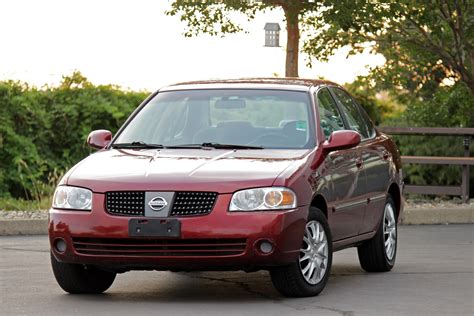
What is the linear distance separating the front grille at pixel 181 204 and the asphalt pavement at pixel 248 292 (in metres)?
0.65

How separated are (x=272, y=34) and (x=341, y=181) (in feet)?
35.5

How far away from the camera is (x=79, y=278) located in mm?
11148

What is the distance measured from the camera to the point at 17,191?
73.9 ft

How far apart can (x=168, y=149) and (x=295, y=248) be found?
4.99 feet

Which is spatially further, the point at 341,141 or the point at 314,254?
the point at 341,141

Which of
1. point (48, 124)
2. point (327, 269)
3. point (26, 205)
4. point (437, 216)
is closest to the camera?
point (327, 269)

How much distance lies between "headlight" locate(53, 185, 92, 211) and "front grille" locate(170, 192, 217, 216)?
2.12ft

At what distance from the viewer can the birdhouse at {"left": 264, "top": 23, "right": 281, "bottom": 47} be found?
22172 mm

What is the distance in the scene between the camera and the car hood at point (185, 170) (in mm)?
10438

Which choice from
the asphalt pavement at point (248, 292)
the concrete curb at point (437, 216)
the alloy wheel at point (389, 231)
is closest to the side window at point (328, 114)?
the alloy wheel at point (389, 231)

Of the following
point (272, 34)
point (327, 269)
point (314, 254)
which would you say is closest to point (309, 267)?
point (314, 254)

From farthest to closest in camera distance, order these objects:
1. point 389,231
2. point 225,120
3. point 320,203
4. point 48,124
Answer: point 48,124 < point 389,231 < point 225,120 < point 320,203

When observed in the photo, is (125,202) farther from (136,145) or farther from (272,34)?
(272,34)

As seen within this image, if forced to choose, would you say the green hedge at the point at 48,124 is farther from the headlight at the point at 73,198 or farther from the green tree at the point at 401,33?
the headlight at the point at 73,198
